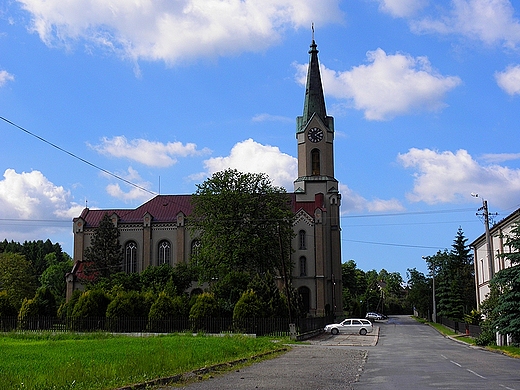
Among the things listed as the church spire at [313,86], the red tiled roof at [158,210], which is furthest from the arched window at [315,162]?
the church spire at [313,86]

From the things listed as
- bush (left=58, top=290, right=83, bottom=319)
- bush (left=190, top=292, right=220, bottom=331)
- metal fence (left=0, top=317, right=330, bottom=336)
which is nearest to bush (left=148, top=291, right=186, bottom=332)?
metal fence (left=0, top=317, right=330, bottom=336)

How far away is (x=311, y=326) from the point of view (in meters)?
47.1

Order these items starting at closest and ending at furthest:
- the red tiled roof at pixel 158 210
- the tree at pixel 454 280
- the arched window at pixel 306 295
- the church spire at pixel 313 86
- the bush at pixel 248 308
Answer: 1. the bush at pixel 248 308
2. the tree at pixel 454 280
3. the arched window at pixel 306 295
4. the red tiled roof at pixel 158 210
5. the church spire at pixel 313 86

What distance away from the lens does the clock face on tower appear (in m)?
79.2

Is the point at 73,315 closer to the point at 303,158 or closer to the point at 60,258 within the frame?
the point at 303,158

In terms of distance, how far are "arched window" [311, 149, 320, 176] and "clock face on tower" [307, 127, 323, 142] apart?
1392 millimetres

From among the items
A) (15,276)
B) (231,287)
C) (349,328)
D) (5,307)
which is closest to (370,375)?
(349,328)

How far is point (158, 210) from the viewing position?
81500mm

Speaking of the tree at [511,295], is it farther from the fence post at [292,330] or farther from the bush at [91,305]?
the bush at [91,305]

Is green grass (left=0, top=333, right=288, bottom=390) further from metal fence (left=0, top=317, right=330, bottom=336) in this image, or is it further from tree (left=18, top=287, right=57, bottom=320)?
tree (left=18, top=287, right=57, bottom=320)

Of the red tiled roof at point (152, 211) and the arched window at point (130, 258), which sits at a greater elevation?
the red tiled roof at point (152, 211)

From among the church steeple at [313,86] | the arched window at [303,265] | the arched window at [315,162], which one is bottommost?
the arched window at [303,265]

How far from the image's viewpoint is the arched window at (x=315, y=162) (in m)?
79.1

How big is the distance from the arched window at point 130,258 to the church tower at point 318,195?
66.3 feet
